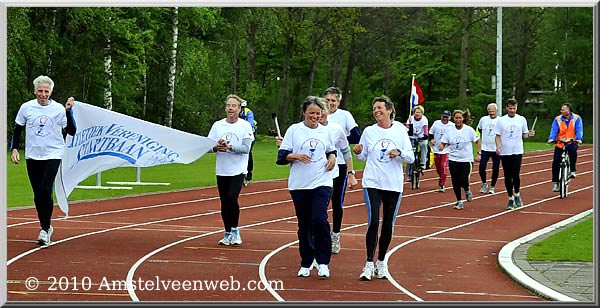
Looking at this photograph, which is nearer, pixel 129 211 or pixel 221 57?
pixel 129 211

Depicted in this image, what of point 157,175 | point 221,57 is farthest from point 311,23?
point 157,175

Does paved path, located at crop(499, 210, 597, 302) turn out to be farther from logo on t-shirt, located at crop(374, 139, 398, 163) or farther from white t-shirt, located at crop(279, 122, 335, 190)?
white t-shirt, located at crop(279, 122, 335, 190)

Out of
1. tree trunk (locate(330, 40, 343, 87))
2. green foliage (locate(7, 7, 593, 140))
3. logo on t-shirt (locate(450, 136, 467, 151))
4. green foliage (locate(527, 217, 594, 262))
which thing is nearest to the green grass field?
green foliage (locate(527, 217, 594, 262))

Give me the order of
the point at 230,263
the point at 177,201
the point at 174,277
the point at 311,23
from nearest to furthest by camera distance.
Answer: the point at 174,277 < the point at 230,263 < the point at 177,201 < the point at 311,23

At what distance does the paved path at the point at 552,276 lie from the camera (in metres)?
10.4

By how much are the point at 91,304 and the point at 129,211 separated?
9747 mm

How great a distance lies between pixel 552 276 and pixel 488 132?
1161 cm

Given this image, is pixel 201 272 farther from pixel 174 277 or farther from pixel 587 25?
pixel 587 25

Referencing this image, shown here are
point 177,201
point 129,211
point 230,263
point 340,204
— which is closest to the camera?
point 230,263

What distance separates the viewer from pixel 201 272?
464 inches

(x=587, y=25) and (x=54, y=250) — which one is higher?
(x=587, y=25)

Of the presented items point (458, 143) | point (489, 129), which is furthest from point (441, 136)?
point (458, 143)

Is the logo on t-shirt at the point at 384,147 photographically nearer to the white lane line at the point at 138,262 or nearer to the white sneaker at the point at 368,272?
the white sneaker at the point at 368,272

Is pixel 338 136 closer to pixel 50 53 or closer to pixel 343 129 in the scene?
pixel 343 129
